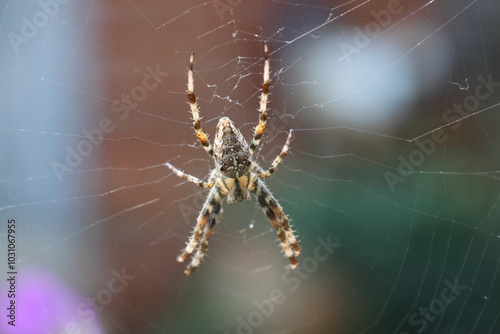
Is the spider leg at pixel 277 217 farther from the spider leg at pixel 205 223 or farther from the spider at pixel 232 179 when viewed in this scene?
the spider leg at pixel 205 223

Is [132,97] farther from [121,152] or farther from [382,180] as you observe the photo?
[382,180]

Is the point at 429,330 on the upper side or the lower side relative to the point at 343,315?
lower

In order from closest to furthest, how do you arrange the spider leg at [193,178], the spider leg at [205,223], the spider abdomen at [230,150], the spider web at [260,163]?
the spider abdomen at [230,150] → the spider leg at [193,178] → the spider leg at [205,223] → the spider web at [260,163]

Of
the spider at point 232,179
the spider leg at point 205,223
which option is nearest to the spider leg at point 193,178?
the spider at point 232,179

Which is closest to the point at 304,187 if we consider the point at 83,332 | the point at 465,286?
the point at 465,286

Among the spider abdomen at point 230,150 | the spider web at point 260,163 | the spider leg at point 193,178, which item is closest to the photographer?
the spider abdomen at point 230,150
